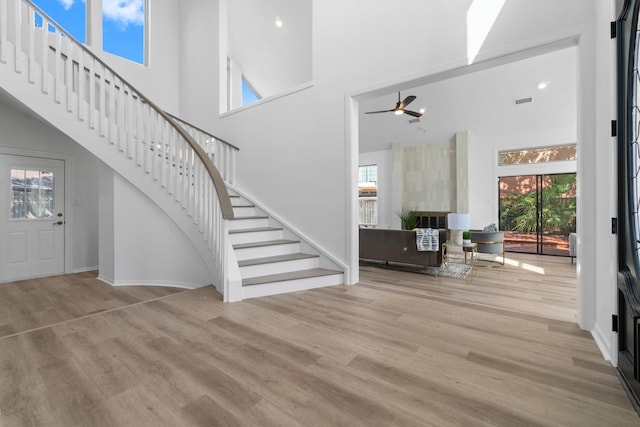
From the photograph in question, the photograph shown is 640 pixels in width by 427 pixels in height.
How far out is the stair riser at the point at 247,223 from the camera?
4.14 metres

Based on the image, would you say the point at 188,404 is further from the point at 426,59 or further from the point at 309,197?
the point at 426,59

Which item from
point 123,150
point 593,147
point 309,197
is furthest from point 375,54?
point 123,150

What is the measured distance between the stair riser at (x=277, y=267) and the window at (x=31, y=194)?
4.12 m

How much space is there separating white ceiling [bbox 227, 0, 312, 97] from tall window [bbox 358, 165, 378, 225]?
348cm

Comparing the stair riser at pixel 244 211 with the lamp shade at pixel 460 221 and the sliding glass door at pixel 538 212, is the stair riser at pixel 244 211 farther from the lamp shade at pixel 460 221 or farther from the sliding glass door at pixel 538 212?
the sliding glass door at pixel 538 212

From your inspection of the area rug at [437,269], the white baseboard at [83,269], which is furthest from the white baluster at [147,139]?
the area rug at [437,269]

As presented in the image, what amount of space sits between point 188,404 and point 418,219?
748cm

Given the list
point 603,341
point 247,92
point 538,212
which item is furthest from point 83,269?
point 538,212

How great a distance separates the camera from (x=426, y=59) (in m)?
3.08

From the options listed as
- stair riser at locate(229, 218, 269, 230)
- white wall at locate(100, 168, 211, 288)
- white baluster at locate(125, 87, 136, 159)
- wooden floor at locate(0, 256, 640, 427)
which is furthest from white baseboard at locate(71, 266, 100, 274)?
stair riser at locate(229, 218, 269, 230)

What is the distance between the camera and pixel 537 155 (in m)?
6.79

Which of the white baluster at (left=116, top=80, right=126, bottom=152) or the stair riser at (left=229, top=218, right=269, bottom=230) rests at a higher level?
the white baluster at (left=116, top=80, right=126, bottom=152)

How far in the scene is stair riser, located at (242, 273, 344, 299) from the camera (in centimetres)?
313

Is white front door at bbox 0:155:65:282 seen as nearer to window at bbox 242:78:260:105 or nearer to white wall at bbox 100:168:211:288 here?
white wall at bbox 100:168:211:288
